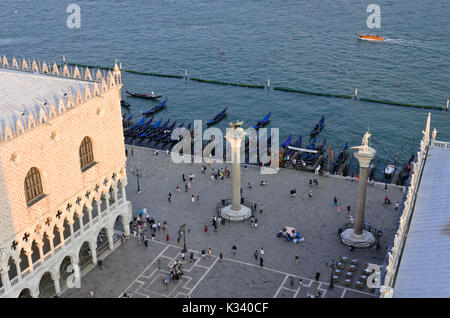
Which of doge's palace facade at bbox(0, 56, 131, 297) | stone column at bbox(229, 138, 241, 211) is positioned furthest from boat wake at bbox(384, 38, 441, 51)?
doge's palace facade at bbox(0, 56, 131, 297)

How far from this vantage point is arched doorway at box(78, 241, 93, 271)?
223 ft

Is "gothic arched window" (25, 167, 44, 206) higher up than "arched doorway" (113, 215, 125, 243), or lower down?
higher up

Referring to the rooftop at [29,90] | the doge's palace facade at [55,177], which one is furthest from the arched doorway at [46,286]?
the rooftop at [29,90]

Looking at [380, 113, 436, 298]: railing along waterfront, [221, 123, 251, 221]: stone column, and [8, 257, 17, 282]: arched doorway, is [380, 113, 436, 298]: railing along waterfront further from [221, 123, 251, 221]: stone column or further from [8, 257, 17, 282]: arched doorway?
[8, 257, 17, 282]: arched doorway

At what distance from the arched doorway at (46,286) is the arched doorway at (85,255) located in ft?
11.7

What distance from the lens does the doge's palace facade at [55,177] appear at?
56.0m

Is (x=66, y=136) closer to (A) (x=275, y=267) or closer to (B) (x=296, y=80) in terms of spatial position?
(A) (x=275, y=267)

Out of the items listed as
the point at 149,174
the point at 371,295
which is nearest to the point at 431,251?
the point at 371,295

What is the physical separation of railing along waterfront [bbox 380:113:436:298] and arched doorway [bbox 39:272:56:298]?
108ft

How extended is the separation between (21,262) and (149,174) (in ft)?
98.9

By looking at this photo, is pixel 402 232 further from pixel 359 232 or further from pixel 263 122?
pixel 263 122

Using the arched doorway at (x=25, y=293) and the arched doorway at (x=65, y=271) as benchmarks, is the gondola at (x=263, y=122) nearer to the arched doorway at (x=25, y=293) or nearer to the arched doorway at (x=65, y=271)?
the arched doorway at (x=65, y=271)

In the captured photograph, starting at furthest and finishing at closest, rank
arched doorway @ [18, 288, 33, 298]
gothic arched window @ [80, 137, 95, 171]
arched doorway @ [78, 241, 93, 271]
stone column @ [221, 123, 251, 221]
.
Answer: stone column @ [221, 123, 251, 221] → arched doorway @ [78, 241, 93, 271] → gothic arched window @ [80, 137, 95, 171] → arched doorway @ [18, 288, 33, 298]

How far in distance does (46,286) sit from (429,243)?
123 feet
